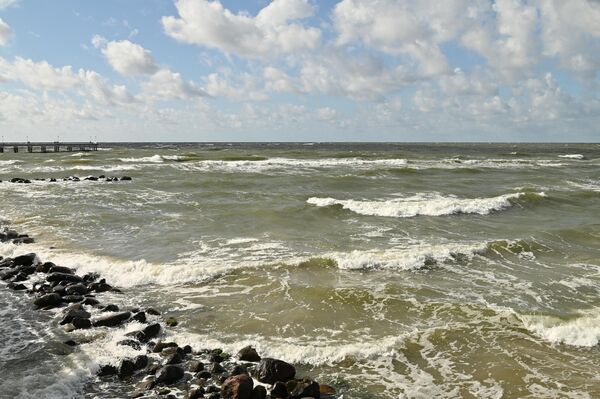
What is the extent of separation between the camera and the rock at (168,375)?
7.25m

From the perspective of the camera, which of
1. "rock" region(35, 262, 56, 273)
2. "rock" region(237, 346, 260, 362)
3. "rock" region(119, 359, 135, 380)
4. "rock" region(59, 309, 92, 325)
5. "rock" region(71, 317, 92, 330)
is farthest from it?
"rock" region(35, 262, 56, 273)

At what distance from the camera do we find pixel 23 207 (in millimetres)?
23906

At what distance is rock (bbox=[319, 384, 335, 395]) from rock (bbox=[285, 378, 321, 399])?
0.19 m

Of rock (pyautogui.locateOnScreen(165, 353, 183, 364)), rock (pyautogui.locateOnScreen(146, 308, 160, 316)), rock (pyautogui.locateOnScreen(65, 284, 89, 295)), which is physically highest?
rock (pyautogui.locateOnScreen(65, 284, 89, 295))

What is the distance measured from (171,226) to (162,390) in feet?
43.1

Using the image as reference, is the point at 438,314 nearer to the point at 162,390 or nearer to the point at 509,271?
the point at 509,271

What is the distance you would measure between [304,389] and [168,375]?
2.20 m

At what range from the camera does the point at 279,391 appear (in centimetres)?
682

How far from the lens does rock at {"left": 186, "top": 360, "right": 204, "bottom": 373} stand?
7.61 meters

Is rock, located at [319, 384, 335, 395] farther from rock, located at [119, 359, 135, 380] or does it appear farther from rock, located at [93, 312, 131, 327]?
rock, located at [93, 312, 131, 327]

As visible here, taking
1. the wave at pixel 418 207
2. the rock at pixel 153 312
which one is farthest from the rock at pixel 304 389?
the wave at pixel 418 207

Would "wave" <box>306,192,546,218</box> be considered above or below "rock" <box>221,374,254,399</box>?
above

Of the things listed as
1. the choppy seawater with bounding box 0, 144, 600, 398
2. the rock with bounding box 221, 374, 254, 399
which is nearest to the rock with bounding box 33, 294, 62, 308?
the choppy seawater with bounding box 0, 144, 600, 398

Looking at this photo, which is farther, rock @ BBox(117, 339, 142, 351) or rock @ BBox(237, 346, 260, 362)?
rock @ BBox(117, 339, 142, 351)
